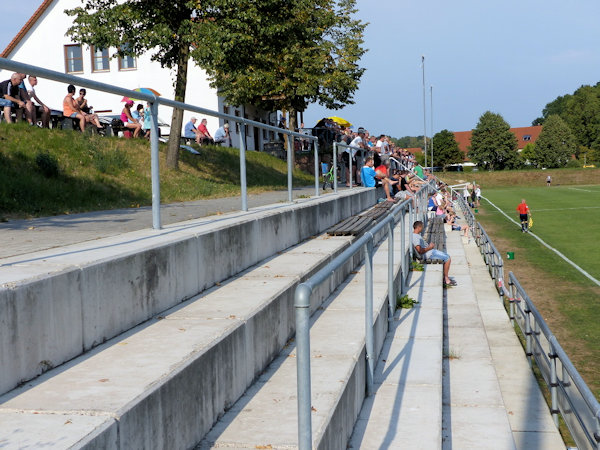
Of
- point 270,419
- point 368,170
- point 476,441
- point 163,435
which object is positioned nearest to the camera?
point 163,435

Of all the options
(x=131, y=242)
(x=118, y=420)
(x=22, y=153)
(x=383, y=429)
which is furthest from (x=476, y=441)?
(x=22, y=153)

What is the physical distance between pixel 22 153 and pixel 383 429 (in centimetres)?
581

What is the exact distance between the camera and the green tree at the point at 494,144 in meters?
115

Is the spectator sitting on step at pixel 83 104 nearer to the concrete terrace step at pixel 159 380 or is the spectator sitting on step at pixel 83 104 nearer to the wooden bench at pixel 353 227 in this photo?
the concrete terrace step at pixel 159 380

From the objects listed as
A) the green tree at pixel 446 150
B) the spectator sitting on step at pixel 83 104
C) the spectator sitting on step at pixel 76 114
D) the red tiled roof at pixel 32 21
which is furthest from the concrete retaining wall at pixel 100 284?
the green tree at pixel 446 150

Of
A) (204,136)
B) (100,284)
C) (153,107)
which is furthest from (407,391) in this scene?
(204,136)

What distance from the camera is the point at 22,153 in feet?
26.3

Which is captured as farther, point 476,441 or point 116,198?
point 116,198

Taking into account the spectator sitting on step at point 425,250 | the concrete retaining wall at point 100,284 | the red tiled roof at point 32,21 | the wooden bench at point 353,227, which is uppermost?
the red tiled roof at point 32,21

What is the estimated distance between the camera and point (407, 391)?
4.95 metres

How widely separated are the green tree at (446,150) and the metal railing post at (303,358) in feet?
425

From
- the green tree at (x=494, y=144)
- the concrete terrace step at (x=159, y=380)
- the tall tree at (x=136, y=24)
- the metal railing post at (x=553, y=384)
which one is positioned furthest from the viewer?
the green tree at (x=494, y=144)

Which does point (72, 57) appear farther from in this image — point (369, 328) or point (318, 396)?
point (318, 396)

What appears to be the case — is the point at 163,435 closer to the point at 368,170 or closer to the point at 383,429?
the point at 383,429
